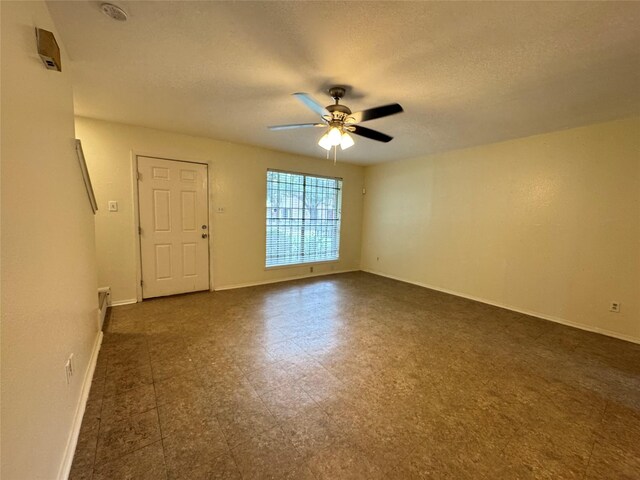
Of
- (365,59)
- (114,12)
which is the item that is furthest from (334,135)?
(114,12)

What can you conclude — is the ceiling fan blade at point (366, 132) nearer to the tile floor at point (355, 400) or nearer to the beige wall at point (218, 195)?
the tile floor at point (355, 400)

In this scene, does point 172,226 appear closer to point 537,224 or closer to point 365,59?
point 365,59

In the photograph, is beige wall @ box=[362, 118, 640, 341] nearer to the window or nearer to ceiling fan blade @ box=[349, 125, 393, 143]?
the window

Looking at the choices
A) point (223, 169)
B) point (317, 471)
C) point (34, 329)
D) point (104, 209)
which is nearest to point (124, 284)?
point (104, 209)

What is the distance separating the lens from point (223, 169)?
4258 millimetres

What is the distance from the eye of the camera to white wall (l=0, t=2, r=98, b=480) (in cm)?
90

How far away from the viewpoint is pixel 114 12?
1.54 meters

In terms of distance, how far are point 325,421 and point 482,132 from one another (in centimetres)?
365

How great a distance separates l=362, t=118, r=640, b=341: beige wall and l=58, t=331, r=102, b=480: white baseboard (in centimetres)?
463

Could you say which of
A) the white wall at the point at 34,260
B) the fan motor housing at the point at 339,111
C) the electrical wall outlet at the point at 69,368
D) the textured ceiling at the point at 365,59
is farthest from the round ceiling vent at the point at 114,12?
the electrical wall outlet at the point at 69,368

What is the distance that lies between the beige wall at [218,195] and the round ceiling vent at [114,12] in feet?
7.72

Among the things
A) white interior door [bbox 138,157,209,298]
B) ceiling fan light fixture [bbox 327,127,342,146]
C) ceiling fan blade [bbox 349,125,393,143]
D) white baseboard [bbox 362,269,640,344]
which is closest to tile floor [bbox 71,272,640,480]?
white baseboard [bbox 362,269,640,344]

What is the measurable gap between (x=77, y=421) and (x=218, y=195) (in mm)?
3191

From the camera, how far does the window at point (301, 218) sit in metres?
4.93
